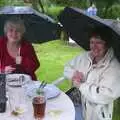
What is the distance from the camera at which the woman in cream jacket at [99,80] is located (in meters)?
2.56

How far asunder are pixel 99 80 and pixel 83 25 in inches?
23.3

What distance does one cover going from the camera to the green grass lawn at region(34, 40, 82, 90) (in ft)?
19.1

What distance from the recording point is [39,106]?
81.8 inches

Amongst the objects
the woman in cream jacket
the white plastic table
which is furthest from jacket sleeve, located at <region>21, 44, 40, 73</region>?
the white plastic table

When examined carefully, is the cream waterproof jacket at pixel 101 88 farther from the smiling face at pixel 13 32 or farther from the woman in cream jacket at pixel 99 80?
the smiling face at pixel 13 32

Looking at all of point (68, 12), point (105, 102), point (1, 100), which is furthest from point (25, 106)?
point (68, 12)

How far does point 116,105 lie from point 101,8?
8.67 meters

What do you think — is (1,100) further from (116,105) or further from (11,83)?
(116,105)

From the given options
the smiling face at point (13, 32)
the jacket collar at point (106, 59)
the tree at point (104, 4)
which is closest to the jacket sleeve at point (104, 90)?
the jacket collar at point (106, 59)

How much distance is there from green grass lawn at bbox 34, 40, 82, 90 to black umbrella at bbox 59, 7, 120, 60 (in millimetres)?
1540

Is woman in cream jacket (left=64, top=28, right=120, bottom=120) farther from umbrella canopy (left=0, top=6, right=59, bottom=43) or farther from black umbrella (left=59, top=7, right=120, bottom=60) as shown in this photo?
umbrella canopy (left=0, top=6, right=59, bottom=43)

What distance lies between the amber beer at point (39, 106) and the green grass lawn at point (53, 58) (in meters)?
2.56

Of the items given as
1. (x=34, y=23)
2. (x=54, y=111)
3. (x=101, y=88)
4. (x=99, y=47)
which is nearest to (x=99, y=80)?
(x=101, y=88)

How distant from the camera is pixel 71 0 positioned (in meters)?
11.6
